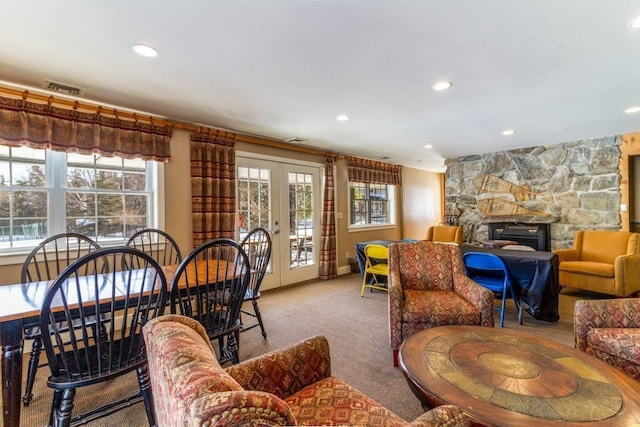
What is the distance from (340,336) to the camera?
2850 millimetres

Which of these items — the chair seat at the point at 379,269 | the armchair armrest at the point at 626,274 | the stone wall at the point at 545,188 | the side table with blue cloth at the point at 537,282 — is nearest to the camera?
the side table with blue cloth at the point at 537,282

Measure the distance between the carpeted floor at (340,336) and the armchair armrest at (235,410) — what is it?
5.05 ft

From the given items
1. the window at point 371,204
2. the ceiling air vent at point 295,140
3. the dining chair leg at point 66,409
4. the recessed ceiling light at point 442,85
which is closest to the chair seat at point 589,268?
the recessed ceiling light at point 442,85

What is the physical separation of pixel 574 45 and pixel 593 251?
3.45 m

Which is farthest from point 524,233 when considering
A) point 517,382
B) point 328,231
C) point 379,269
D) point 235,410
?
point 235,410

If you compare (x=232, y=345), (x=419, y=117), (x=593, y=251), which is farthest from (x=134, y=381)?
(x=593, y=251)

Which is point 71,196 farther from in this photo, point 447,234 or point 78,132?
point 447,234

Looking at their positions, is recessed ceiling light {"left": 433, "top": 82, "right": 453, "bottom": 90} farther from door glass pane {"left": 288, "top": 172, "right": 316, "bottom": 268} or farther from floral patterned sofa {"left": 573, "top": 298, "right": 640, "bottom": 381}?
door glass pane {"left": 288, "top": 172, "right": 316, "bottom": 268}

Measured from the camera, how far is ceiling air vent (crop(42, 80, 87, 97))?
2520mm

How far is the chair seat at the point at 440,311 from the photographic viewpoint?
218 centimetres

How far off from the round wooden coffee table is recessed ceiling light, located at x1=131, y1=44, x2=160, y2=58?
2.40m

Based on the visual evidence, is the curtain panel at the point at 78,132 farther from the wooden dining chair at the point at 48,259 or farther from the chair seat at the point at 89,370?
the chair seat at the point at 89,370

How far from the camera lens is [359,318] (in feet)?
10.9

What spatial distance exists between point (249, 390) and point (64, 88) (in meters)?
3.02
